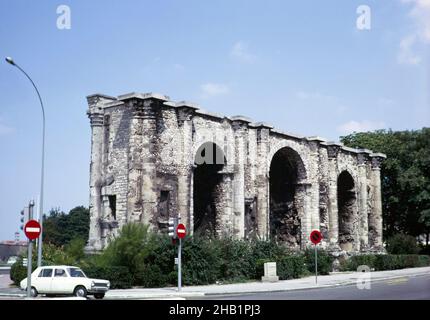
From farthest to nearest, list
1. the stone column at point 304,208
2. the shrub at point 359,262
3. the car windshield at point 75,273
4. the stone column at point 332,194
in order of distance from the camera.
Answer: the stone column at point 332,194, the stone column at point 304,208, the shrub at point 359,262, the car windshield at point 75,273

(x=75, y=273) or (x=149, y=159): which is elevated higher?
(x=149, y=159)

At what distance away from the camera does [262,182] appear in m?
34.7

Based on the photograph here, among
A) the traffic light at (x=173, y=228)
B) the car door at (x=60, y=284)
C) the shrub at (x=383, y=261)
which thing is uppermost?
the traffic light at (x=173, y=228)

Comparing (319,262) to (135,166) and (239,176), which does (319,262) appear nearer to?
(239,176)

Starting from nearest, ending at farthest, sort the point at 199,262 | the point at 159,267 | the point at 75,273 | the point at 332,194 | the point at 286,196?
the point at 75,273 → the point at 159,267 → the point at 199,262 → the point at 286,196 → the point at 332,194

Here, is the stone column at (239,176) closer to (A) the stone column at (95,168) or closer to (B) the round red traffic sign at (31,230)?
(A) the stone column at (95,168)

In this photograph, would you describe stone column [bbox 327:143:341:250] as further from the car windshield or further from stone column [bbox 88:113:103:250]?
the car windshield

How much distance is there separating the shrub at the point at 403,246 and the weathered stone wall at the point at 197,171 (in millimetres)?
6362

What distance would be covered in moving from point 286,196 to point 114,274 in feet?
70.6

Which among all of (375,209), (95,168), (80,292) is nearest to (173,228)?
(80,292)

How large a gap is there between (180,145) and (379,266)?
17.5m

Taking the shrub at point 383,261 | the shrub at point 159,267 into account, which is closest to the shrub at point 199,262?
the shrub at point 159,267

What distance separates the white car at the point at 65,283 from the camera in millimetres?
18141
